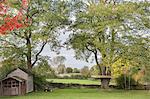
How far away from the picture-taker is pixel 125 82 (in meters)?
42.1

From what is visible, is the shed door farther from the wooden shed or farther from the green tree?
the green tree

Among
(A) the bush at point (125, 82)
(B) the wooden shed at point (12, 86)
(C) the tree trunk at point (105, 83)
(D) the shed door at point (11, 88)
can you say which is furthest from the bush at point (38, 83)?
(A) the bush at point (125, 82)

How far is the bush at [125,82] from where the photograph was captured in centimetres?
4219

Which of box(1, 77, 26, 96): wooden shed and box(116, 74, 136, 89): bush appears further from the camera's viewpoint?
box(116, 74, 136, 89): bush

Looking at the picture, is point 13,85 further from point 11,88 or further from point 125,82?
point 125,82

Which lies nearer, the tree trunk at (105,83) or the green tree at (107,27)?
the green tree at (107,27)

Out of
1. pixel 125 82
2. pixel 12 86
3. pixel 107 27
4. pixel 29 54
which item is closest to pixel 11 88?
pixel 12 86

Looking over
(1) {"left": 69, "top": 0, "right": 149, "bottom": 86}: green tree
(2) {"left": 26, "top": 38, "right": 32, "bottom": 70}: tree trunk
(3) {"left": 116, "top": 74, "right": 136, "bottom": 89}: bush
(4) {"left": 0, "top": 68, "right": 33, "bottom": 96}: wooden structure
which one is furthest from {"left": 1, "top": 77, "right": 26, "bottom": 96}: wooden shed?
(3) {"left": 116, "top": 74, "right": 136, "bottom": 89}: bush

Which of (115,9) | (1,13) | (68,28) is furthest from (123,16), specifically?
(1,13)

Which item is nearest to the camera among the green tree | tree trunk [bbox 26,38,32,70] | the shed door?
the shed door

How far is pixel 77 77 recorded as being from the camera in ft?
180

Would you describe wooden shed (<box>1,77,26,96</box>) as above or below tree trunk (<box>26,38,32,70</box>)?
below

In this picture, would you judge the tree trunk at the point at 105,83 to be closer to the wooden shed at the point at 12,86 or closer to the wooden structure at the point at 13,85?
the wooden structure at the point at 13,85

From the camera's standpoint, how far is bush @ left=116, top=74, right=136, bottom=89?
42188 mm
